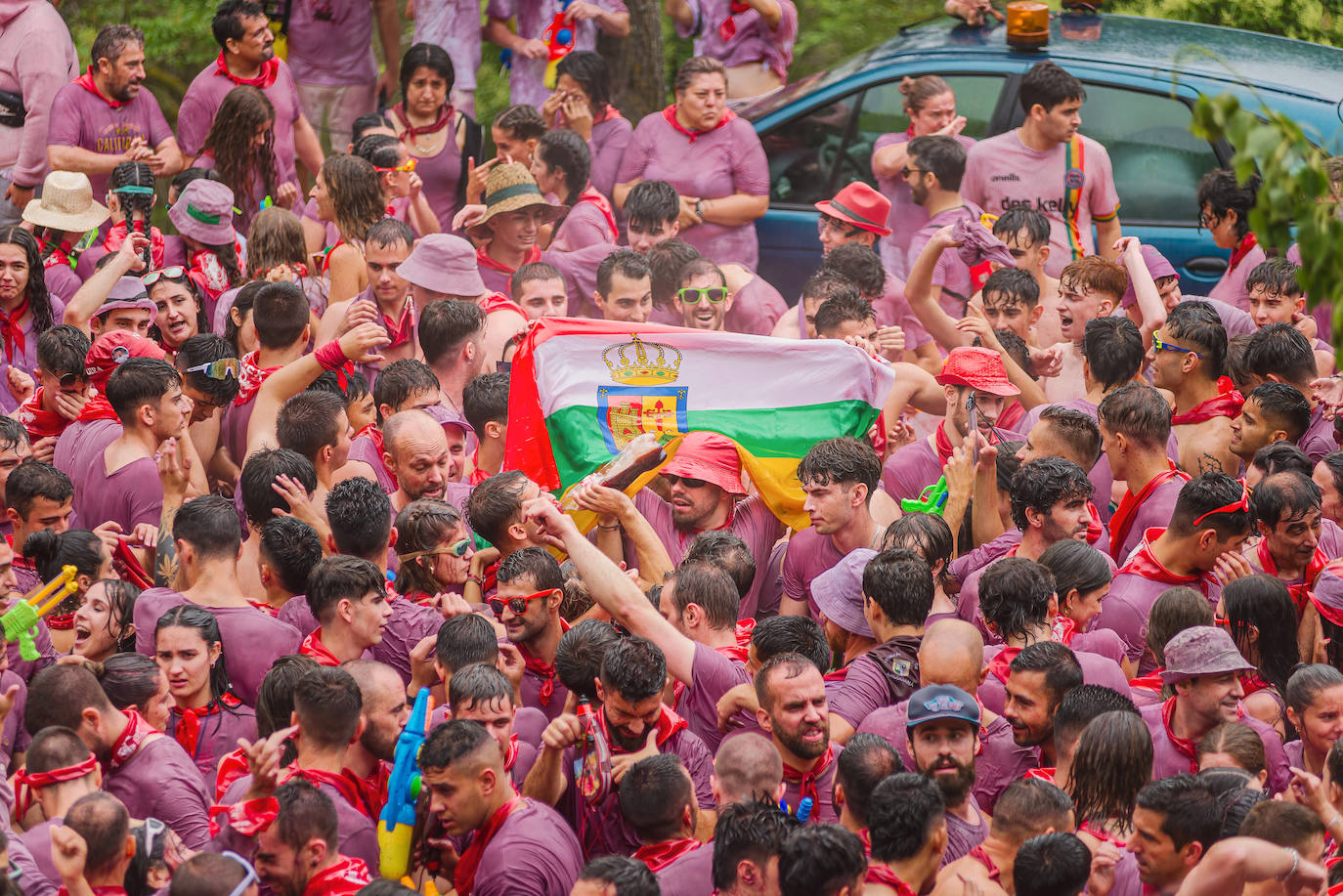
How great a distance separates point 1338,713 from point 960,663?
121 cm

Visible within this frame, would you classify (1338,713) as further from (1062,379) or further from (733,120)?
(733,120)

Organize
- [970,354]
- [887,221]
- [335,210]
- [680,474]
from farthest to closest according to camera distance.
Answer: [887,221]
[335,210]
[970,354]
[680,474]

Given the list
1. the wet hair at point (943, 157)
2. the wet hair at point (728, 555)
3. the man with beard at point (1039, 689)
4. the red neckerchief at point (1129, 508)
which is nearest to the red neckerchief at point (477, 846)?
the wet hair at point (728, 555)

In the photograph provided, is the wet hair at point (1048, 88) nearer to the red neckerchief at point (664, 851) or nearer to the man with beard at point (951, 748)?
the man with beard at point (951, 748)

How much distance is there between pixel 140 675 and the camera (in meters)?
5.51

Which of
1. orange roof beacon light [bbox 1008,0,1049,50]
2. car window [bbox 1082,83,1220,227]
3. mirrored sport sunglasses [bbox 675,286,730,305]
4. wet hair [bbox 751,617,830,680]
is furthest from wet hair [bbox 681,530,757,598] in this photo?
orange roof beacon light [bbox 1008,0,1049,50]

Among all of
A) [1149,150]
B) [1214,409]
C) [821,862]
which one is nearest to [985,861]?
[821,862]

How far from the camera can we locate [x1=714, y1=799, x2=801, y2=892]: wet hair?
4.56 m

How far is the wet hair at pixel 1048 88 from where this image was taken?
9539 mm

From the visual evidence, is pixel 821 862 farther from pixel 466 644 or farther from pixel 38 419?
pixel 38 419

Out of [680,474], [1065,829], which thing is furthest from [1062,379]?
[1065,829]

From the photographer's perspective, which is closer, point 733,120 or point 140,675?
point 140,675

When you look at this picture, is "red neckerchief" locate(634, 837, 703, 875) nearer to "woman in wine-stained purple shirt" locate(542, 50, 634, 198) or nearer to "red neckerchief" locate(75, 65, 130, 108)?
"woman in wine-stained purple shirt" locate(542, 50, 634, 198)

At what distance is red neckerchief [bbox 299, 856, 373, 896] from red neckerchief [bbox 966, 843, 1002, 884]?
1750 mm
